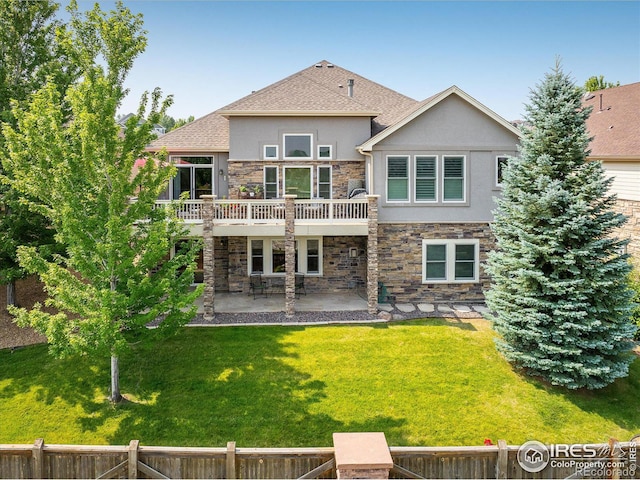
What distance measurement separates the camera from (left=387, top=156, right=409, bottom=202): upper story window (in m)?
17.2

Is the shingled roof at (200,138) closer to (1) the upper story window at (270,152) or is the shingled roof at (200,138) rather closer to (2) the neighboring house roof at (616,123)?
(1) the upper story window at (270,152)

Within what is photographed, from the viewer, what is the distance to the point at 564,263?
37.6 ft

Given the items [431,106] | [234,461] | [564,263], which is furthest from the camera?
[431,106]

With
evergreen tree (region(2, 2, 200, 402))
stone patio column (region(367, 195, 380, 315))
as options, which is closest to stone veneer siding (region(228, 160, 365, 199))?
stone patio column (region(367, 195, 380, 315))

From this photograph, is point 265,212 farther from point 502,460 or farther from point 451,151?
point 502,460

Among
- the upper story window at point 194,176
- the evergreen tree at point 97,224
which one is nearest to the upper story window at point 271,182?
the upper story window at point 194,176

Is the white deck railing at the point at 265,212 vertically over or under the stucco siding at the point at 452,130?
under

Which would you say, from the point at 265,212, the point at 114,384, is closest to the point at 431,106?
the point at 265,212

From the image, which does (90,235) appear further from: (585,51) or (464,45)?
(585,51)

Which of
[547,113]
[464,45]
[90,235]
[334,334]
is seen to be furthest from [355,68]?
[90,235]

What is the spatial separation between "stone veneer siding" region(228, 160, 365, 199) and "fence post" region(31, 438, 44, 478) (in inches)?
498

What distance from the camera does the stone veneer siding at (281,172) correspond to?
18.7 metres

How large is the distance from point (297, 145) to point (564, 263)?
11.0 meters

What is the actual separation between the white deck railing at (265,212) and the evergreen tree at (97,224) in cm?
516
